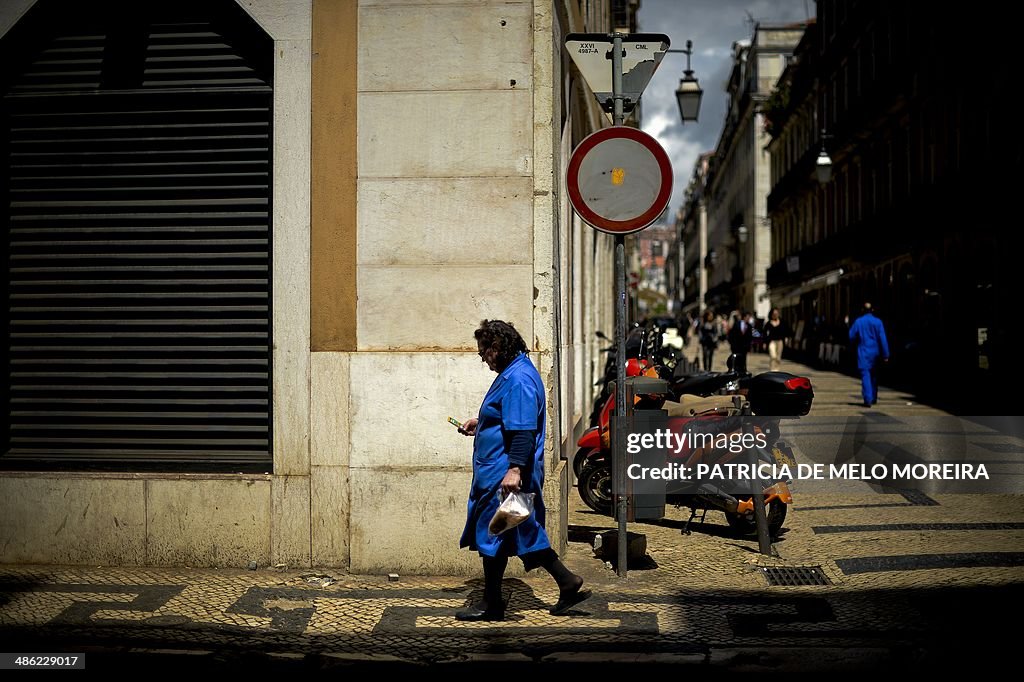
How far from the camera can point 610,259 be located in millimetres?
19984

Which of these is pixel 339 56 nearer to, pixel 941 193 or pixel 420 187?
pixel 420 187

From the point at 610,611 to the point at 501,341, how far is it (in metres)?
1.69

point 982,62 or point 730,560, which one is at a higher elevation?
Answer: point 982,62

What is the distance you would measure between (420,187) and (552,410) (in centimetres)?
175

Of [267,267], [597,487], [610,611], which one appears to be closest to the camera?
[610,611]

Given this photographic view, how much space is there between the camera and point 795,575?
6.94m

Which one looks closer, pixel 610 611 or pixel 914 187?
pixel 610 611

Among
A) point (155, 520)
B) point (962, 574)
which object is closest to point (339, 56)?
point (155, 520)

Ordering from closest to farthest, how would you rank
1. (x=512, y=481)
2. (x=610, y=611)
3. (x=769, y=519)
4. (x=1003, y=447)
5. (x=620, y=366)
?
(x=512, y=481) → (x=610, y=611) → (x=620, y=366) → (x=769, y=519) → (x=1003, y=447)

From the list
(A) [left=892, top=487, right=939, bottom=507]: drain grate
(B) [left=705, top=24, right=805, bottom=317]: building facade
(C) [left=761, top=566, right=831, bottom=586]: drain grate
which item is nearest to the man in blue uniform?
(A) [left=892, top=487, right=939, bottom=507]: drain grate

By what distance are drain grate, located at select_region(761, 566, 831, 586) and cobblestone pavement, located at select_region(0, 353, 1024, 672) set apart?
0.18 feet

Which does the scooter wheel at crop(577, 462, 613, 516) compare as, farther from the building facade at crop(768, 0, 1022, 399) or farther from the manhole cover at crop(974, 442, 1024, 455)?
the building facade at crop(768, 0, 1022, 399)

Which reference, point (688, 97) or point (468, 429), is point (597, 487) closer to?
point (468, 429)

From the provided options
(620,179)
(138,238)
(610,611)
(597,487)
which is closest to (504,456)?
(610,611)
